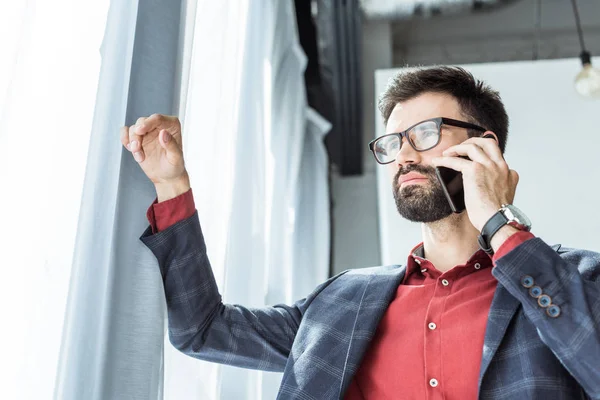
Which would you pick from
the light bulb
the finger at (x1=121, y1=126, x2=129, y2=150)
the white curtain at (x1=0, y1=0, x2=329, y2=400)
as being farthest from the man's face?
the light bulb

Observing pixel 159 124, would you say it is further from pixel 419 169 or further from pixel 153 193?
pixel 419 169

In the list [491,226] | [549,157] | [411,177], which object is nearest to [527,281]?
[491,226]

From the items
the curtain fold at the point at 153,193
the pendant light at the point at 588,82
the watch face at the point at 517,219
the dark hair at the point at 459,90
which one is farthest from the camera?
the pendant light at the point at 588,82

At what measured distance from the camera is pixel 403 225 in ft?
9.50

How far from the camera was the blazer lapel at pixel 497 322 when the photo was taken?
1.14 metres

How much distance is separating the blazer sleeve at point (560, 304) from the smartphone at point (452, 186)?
0.27 metres

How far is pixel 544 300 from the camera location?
1.04m

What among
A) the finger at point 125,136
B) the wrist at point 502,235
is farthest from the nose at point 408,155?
the finger at point 125,136

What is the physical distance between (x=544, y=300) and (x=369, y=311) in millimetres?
418

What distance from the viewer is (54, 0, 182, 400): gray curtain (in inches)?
34.5

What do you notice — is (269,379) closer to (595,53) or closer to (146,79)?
(146,79)

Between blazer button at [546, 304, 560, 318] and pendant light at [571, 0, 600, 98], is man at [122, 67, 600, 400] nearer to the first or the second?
blazer button at [546, 304, 560, 318]

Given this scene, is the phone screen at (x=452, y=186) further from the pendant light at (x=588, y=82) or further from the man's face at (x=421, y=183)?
the pendant light at (x=588, y=82)

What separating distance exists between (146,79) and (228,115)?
65 centimetres
